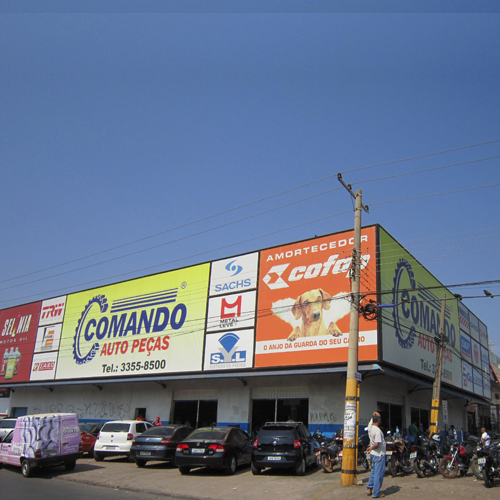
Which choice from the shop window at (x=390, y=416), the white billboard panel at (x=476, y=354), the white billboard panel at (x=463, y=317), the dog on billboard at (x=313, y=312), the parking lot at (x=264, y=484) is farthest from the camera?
the white billboard panel at (x=476, y=354)

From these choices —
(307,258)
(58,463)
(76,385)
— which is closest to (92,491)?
(58,463)

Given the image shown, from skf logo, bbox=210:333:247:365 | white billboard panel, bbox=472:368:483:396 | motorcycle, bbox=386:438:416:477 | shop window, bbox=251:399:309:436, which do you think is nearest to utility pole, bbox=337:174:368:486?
motorcycle, bbox=386:438:416:477

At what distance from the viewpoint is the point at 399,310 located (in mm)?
22047

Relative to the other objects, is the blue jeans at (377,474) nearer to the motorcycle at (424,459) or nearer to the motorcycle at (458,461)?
the motorcycle at (424,459)

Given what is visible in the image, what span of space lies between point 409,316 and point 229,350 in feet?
29.4

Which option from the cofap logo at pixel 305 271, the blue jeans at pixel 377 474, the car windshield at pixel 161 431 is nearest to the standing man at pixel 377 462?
the blue jeans at pixel 377 474

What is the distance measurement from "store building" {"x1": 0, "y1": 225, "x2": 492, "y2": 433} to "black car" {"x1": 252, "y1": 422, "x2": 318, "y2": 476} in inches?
182

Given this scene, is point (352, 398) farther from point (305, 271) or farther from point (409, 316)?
point (409, 316)

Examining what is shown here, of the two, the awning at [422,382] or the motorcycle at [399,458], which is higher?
the awning at [422,382]

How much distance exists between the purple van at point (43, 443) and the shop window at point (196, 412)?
9449mm

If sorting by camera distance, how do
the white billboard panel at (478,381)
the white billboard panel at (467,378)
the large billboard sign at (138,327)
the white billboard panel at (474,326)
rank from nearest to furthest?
1. the large billboard sign at (138,327)
2. the white billboard panel at (467,378)
3. the white billboard panel at (478,381)
4. the white billboard panel at (474,326)

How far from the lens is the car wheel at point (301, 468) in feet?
48.1

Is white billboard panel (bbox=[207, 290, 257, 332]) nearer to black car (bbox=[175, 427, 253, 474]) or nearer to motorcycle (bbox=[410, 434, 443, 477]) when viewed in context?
black car (bbox=[175, 427, 253, 474])

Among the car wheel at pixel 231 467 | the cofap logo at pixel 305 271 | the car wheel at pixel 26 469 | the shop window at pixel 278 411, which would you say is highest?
the cofap logo at pixel 305 271
